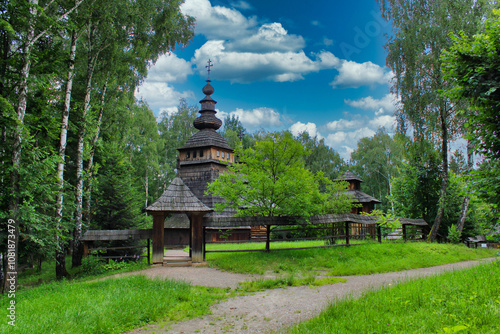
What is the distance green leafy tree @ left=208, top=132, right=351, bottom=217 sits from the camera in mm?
13086

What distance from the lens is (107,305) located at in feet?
20.5

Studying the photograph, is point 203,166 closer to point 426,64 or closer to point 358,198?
point 358,198

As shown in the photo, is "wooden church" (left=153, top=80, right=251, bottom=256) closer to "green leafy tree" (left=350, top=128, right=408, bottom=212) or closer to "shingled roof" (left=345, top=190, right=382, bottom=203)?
"shingled roof" (left=345, top=190, right=382, bottom=203)

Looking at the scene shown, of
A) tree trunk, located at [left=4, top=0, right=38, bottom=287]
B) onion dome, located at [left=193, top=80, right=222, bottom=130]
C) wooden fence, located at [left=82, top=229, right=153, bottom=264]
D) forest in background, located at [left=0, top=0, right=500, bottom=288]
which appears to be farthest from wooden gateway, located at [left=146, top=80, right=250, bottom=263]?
tree trunk, located at [left=4, top=0, right=38, bottom=287]

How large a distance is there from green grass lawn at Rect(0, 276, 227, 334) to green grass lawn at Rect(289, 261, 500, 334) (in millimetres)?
2745

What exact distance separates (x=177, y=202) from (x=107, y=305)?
21.5 ft

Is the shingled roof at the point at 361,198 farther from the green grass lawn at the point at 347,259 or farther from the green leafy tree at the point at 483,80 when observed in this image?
the green leafy tree at the point at 483,80

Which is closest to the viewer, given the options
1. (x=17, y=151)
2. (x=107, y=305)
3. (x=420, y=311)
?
(x=420, y=311)

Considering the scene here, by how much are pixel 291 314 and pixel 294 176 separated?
26.2 feet

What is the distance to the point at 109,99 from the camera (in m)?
16.3

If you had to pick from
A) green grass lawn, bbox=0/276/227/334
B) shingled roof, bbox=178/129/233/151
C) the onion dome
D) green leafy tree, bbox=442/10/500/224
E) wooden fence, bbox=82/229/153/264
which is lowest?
green grass lawn, bbox=0/276/227/334

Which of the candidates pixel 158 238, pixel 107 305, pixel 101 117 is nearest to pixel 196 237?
pixel 158 238

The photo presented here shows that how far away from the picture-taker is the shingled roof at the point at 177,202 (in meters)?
12.3

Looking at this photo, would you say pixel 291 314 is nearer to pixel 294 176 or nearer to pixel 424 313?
pixel 424 313
